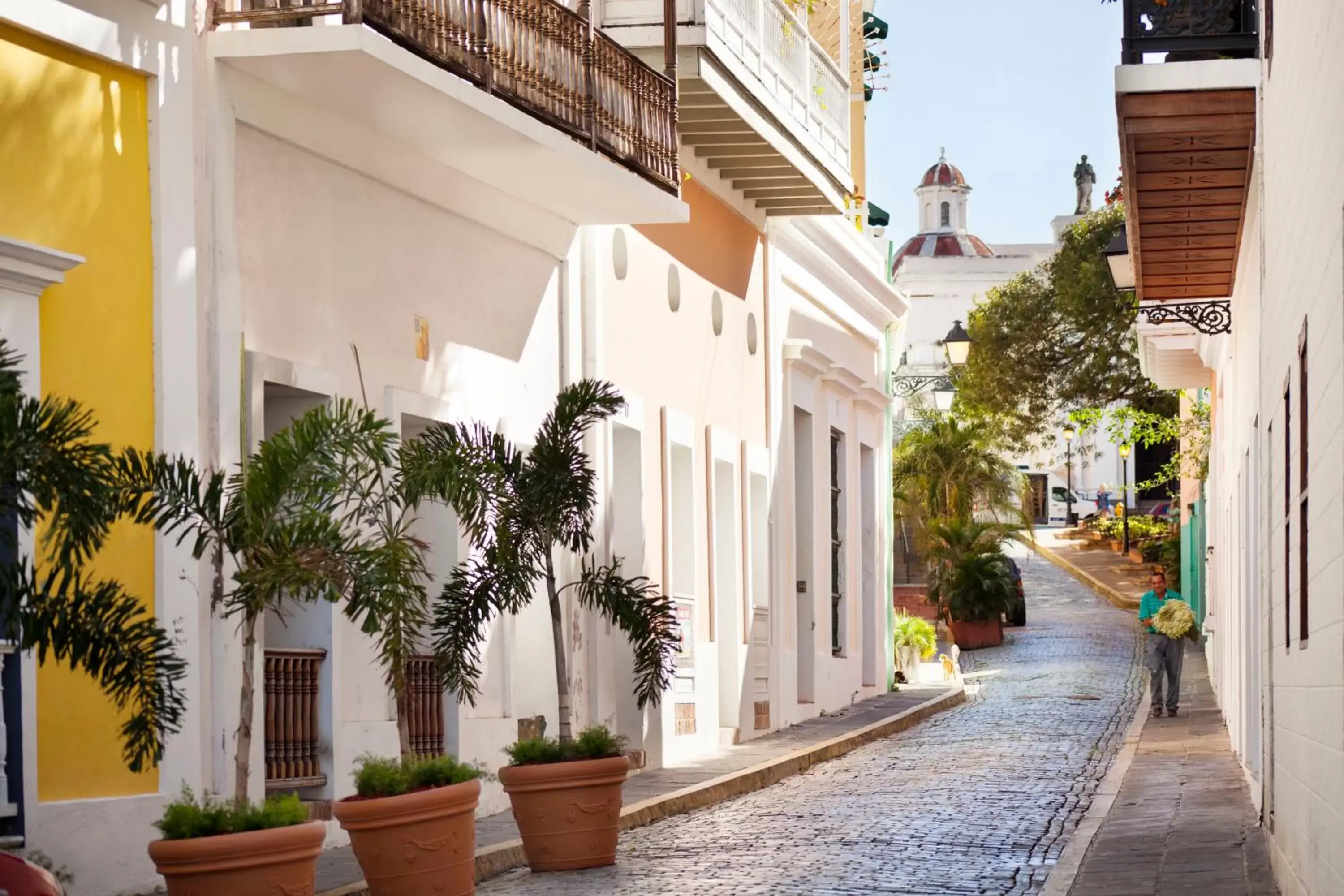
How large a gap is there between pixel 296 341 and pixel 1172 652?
13321mm

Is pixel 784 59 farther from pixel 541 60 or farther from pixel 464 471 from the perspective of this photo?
pixel 464 471

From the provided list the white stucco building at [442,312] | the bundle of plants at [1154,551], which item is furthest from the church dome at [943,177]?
the white stucco building at [442,312]

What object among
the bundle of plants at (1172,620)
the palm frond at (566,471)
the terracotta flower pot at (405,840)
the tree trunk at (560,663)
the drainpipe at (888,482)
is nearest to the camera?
the terracotta flower pot at (405,840)

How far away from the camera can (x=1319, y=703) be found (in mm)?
7789

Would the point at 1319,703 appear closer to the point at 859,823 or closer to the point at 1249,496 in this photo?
the point at 859,823

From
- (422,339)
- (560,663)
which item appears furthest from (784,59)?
(560,663)

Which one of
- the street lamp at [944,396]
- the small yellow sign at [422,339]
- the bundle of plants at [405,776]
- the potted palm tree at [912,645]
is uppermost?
the street lamp at [944,396]

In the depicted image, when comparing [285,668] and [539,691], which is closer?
[285,668]

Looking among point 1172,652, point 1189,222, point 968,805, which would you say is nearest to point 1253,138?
point 1189,222

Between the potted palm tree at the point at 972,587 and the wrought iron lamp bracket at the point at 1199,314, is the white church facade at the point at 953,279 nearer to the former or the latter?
the potted palm tree at the point at 972,587

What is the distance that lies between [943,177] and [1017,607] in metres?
67.5

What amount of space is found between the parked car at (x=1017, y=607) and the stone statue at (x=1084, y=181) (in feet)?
200

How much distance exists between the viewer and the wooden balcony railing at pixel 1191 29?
12.0m

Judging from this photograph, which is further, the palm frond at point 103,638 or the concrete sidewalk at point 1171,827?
the concrete sidewalk at point 1171,827
